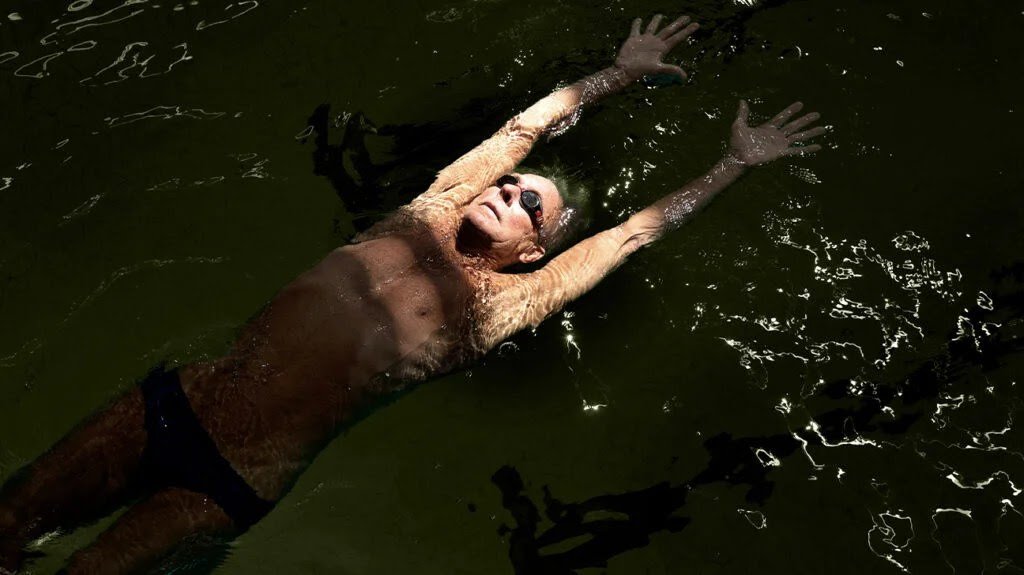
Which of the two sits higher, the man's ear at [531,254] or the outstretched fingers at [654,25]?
the outstretched fingers at [654,25]

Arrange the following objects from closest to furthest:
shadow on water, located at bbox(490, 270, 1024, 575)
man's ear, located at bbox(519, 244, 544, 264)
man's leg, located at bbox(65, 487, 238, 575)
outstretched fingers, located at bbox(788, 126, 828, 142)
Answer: man's leg, located at bbox(65, 487, 238, 575), shadow on water, located at bbox(490, 270, 1024, 575), man's ear, located at bbox(519, 244, 544, 264), outstretched fingers, located at bbox(788, 126, 828, 142)

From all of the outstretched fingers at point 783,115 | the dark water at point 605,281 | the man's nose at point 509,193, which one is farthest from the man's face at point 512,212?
the outstretched fingers at point 783,115

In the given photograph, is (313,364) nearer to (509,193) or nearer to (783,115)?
(509,193)

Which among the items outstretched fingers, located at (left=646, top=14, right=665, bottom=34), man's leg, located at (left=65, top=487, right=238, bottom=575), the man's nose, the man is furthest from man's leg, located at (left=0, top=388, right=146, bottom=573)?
outstretched fingers, located at (left=646, top=14, right=665, bottom=34)

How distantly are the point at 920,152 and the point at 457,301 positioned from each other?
123 inches

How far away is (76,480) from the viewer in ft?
9.32

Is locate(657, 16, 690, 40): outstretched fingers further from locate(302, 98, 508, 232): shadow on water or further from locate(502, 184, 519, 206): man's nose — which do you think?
locate(502, 184, 519, 206): man's nose

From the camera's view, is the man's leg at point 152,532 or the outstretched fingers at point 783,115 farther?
the outstretched fingers at point 783,115

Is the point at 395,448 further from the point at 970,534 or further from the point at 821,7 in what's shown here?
the point at 821,7

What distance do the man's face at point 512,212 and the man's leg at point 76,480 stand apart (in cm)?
172

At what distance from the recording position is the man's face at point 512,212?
11.8 feet

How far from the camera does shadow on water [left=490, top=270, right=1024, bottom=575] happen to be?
11.6 feet

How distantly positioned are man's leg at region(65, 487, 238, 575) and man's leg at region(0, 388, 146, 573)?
17 cm

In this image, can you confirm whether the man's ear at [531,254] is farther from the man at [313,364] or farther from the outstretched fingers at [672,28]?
the outstretched fingers at [672,28]
